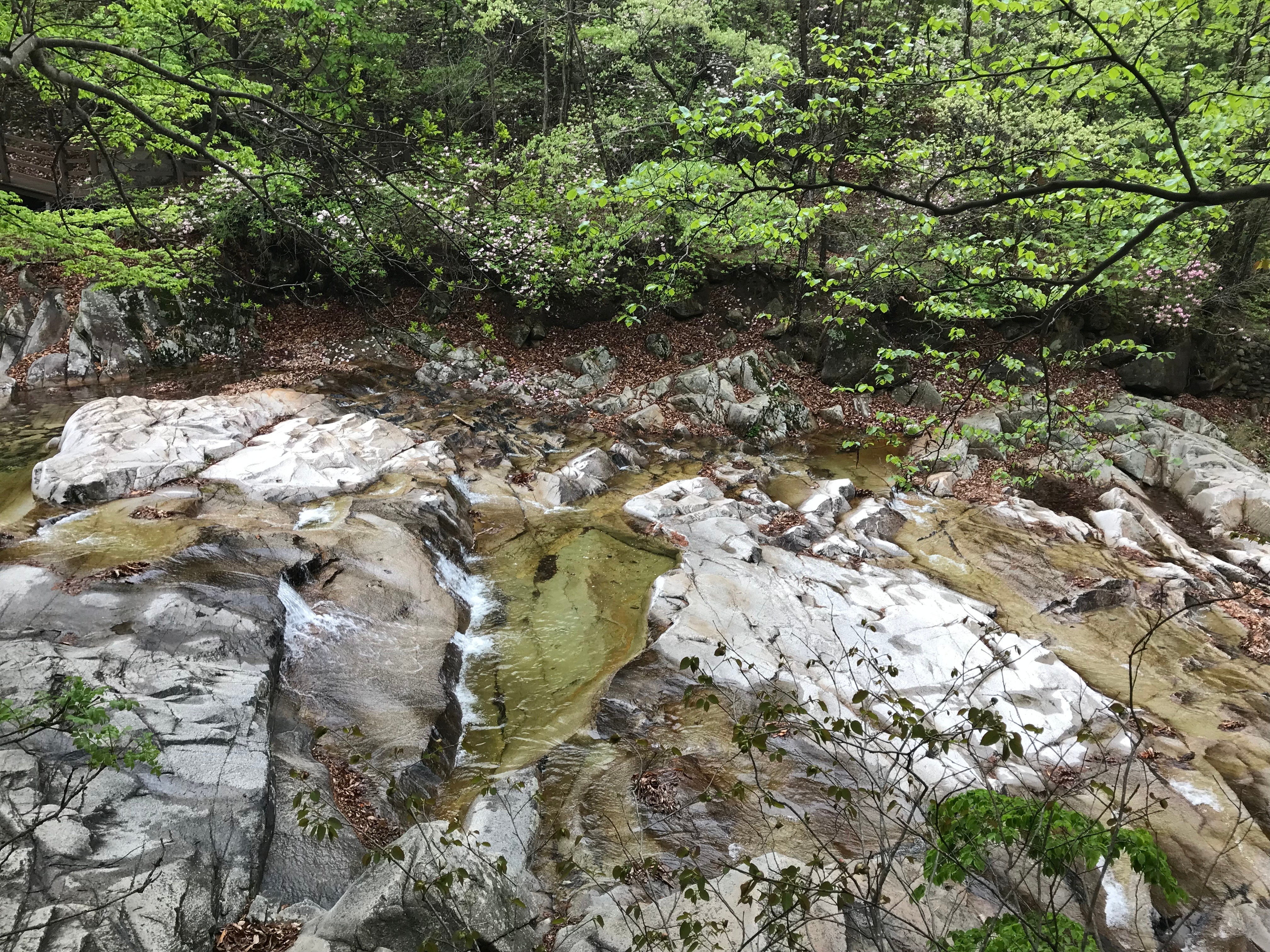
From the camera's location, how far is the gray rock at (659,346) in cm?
1878

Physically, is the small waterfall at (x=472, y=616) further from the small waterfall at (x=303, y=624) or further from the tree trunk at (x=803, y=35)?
the tree trunk at (x=803, y=35)

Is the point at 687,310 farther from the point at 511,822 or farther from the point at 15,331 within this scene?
the point at 15,331

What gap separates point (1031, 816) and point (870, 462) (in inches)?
495

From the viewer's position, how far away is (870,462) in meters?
15.0

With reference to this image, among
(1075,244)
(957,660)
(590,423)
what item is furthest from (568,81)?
(957,660)

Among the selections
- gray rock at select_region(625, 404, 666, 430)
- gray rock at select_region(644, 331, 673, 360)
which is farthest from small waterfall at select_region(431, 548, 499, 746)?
gray rock at select_region(644, 331, 673, 360)

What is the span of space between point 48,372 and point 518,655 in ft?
48.7

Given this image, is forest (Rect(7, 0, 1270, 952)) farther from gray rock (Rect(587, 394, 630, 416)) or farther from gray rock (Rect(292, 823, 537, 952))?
gray rock (Rect(587, 394, 630, 416))

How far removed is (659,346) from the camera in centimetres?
1886

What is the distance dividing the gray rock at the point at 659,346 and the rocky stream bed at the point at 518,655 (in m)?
5.52

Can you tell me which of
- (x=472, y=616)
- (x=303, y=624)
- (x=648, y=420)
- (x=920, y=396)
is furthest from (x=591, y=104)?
(x=303, y=624)

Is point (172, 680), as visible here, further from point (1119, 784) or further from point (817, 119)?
point (1119, 784)

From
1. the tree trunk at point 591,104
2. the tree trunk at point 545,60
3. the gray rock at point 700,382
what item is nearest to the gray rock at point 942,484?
the gray rock at point 700,382

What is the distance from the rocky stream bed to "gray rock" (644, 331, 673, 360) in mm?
5522
